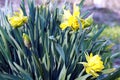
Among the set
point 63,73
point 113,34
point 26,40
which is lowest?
point 113,34

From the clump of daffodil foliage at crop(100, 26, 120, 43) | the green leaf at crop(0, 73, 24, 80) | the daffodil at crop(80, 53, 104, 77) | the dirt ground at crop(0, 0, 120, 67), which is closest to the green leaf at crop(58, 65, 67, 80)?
the daffodil at crop(80, 53, 104, 77)

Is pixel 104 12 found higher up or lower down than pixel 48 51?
lower down

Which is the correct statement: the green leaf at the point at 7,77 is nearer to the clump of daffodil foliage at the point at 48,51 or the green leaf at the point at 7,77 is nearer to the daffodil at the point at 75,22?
the clump of daffodil foliage at the point at 48,51

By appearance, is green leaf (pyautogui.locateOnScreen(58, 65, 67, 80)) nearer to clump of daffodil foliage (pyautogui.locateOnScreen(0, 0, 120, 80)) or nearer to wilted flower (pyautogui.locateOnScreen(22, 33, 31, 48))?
clump of daffodil foliage (pyautogui.locateOnScreen(0, 0, 120, 80))

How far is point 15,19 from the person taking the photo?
203cm

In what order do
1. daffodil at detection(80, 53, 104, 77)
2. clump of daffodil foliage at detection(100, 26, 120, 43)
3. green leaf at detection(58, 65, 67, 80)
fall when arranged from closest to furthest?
daffodil at detection(80, 53, 104, 77) < green leaf at detection(58, 65, 67, 80) < clump of daffodil foliage at detection(100, 26, 120, 43)

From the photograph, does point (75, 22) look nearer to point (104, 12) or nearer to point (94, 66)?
point (94, 66)

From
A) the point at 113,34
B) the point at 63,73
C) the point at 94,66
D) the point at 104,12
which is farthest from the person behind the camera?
the point at 104,12

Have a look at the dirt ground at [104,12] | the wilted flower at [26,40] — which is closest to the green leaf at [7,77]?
the wilted flower at [26,40]

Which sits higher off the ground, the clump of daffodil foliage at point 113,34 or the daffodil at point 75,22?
the daffodil at point 75,22

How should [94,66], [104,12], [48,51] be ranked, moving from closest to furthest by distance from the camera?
[94,66] < [48,51] < [104,12]

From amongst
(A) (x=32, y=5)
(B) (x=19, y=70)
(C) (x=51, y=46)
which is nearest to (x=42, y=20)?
(A) (x=32, y=5)

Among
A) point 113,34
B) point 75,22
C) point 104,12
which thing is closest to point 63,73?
point 75,22

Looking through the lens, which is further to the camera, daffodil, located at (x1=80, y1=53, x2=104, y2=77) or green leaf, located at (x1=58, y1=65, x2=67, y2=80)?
green leaf, located at (x1=58, y1=65, x2=67, y2=80)
